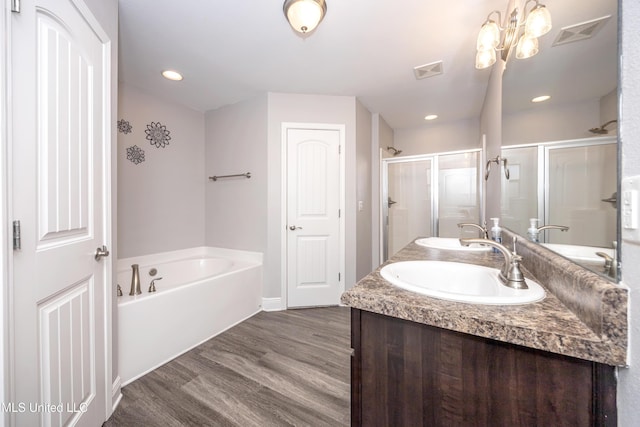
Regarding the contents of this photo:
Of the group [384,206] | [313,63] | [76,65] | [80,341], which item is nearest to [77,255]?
[80,341]

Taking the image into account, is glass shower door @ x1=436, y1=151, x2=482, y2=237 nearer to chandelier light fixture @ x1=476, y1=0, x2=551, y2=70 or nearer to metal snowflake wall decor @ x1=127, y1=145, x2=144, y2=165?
chandelier light fixture @ x1=476, y1=0, x2=551, y2=70

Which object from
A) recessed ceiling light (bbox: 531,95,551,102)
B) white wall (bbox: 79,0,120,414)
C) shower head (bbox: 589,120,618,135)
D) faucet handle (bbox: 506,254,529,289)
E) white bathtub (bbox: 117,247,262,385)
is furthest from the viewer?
white bathtub (bbox: 117,247,262,385)

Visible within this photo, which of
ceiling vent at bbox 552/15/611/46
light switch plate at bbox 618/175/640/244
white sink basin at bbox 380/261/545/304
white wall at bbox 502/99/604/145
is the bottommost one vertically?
white sink basin at bbox 380/261/545/304

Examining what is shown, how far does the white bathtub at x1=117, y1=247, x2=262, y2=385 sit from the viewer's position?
4.99ft

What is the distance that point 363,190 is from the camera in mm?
2955

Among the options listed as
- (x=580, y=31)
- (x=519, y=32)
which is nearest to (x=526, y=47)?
(x=519, y=32)

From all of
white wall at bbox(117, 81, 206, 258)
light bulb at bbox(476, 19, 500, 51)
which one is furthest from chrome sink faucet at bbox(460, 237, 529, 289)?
white wall at bbox(117, 81, 206, 258)

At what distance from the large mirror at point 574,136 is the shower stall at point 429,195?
6.82 ft

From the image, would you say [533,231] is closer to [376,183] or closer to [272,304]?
[272,304]

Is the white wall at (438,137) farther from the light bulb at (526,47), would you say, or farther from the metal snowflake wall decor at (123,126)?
the metal snowflake wall decor at (123,126)

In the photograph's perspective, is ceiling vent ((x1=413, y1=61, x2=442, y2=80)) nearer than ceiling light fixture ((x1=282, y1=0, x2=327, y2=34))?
No

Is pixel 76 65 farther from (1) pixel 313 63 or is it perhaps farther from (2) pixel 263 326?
(2) pixel 263 326

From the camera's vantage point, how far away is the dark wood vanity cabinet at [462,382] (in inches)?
19.4

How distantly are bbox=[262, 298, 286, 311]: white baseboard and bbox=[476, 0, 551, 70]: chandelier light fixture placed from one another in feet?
8.39
